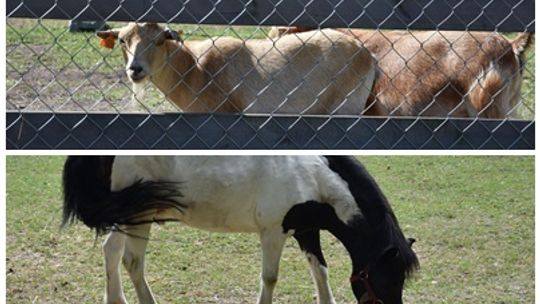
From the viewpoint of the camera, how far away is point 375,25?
3742 millimetres

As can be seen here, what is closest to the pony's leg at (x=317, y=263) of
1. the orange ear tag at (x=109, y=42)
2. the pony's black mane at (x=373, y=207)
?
the pony's black mane at (x=373, y=207)

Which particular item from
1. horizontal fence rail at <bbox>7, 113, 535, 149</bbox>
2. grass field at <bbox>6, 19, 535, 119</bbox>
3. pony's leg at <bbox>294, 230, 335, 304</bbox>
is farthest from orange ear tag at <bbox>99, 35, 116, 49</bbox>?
horizontal fence rail at <bbox>7, 113, 535, 149</bbox>

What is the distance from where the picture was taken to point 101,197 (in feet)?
15.5

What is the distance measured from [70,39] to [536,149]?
7762 millimetres

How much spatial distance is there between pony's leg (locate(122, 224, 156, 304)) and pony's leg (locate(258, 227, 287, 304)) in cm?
61

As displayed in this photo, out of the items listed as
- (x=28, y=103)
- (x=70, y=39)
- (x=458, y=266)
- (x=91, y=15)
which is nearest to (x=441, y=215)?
(x=458, y=266)

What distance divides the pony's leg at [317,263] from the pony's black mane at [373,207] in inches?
17.4

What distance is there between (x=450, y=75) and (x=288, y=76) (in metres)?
1.00

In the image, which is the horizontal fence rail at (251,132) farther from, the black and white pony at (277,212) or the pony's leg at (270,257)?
the pony's leg at (270,257)

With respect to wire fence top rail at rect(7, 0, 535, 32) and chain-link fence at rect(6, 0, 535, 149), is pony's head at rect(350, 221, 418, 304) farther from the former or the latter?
wire fence top rail at rect(7, 0, 535, 32)

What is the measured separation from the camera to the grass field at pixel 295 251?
571 centimetres

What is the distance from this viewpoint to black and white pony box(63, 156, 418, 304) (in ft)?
16.5

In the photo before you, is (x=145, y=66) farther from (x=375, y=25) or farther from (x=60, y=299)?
(x=375, y=25)

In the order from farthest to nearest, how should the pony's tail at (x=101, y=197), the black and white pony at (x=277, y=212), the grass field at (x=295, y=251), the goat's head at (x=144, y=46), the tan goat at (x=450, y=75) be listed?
the tan goat at (x=450, y=75), the goat's head at (x=144, y=46), the grass field at (x=295, y=251), the black and white pony at (x=277, y=212), the pony's tail at (x=101, y=197)
